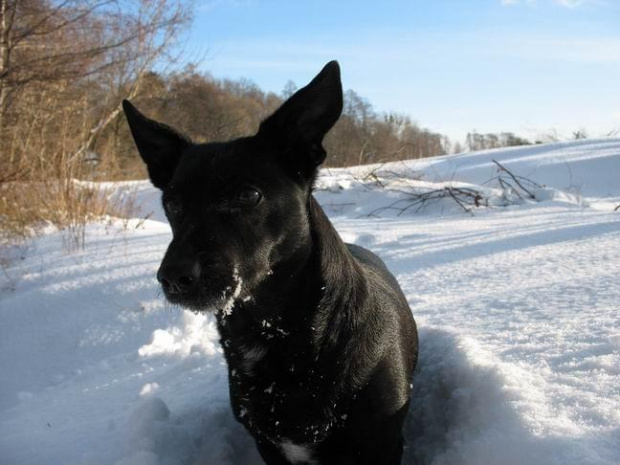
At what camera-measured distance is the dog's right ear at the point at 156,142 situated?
2.23 meters

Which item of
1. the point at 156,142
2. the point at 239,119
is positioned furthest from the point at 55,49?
the point at 239,119

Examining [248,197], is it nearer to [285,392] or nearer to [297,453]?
[285,392]

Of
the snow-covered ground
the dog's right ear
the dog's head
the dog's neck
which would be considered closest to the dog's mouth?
the dog's head

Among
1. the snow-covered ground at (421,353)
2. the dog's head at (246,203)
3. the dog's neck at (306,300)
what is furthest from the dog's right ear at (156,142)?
the dog's neck at (306,300)

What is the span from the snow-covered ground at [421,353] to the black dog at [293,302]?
41cm

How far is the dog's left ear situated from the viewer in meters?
1.87

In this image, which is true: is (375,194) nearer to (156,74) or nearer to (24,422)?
(24,422)

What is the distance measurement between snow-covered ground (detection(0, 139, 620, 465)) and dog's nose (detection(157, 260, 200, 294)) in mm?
621

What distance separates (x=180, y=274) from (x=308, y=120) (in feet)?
2.58

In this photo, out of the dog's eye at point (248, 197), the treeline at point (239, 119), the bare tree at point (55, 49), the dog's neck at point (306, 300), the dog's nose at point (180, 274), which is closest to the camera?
the dog's nose at point (180, 274)

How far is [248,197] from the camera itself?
179cm

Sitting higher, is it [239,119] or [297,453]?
[239,119]

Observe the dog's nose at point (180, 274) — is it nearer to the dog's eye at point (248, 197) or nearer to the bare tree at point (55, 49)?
the dog's eye at point (248, 197)

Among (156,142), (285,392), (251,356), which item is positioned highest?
(156,142)
